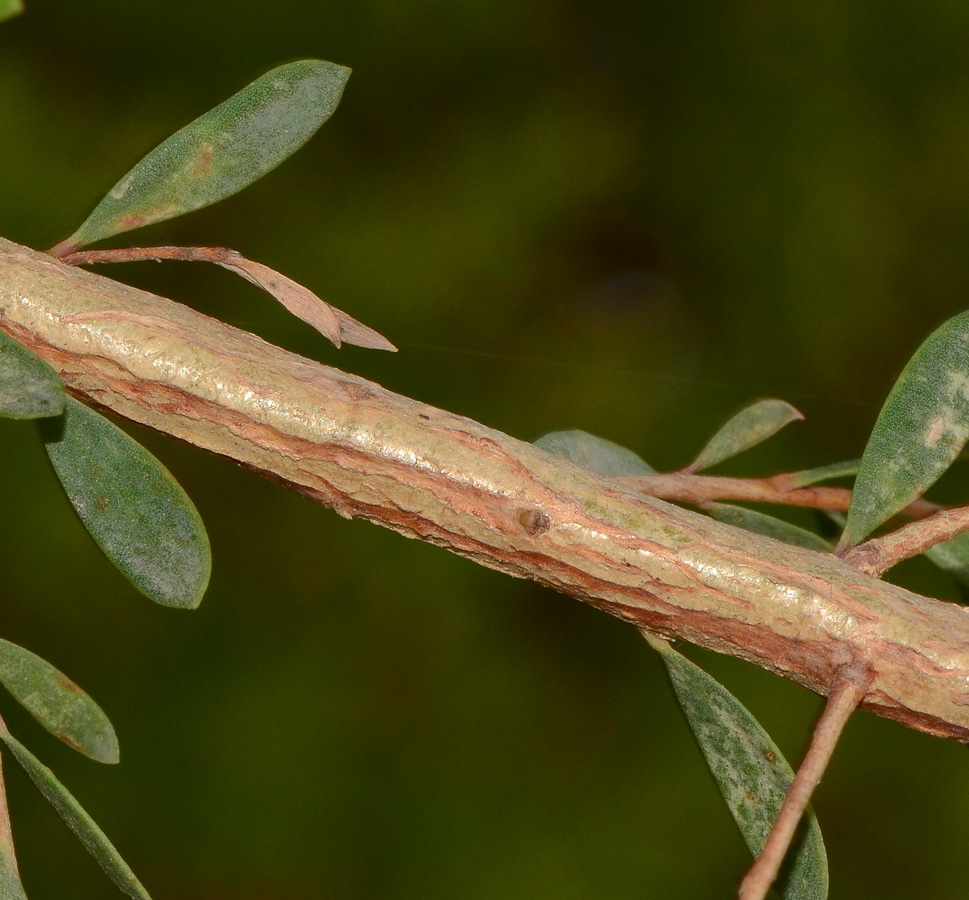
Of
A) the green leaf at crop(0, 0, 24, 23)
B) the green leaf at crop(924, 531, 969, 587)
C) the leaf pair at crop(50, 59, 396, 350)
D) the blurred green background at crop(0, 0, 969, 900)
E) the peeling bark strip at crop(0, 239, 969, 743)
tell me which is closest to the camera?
the green leaf at crop(0, 0, 24, 23)

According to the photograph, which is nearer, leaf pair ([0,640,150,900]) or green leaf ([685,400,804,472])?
leaf pair ([0,640,150,900])

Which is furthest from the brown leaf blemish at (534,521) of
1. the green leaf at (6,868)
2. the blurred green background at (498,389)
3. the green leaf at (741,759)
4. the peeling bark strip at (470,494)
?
the blurred green background at (498,389)

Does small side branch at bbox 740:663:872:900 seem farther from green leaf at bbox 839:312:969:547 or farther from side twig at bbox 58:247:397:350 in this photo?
side twig at bbox 58:247:397:350

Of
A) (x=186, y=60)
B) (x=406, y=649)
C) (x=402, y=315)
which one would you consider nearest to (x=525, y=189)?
(x=402, y=315)

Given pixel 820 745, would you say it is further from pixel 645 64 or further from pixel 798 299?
pixel 645 64

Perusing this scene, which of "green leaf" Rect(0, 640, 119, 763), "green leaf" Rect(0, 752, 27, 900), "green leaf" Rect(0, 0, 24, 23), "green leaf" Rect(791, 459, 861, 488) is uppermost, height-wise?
"green leaf" Rect(791, 459, 861, 488)

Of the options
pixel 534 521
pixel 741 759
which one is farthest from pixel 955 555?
pixel 534 521

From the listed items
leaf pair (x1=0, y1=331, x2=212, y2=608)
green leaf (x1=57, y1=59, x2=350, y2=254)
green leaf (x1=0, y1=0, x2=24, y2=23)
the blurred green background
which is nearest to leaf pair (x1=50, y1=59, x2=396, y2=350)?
green leaf (x1=57, y1=59, x2=350, y2=254)
